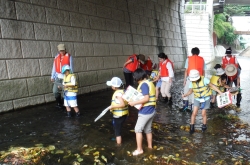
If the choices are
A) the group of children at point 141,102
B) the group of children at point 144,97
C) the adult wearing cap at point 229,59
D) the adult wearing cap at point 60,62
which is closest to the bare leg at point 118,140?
the group of children at point 144,97

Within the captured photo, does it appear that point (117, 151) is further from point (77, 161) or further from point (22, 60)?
point (22, 60)

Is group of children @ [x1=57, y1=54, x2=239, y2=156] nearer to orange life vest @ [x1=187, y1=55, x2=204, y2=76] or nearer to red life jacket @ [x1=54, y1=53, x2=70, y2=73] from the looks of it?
red life jacket @ [x1=54, y1=53, x2=70, y2=73]

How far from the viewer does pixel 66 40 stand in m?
9.89

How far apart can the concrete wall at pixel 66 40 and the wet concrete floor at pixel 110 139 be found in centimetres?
93

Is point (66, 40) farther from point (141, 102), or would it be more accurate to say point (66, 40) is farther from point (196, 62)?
point (141, 102)

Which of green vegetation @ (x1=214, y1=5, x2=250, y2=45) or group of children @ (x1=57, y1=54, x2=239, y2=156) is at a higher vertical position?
green vegetation @ (x1=214, y1=5, x2=250, y2=45)

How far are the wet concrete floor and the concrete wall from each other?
0.93 metres

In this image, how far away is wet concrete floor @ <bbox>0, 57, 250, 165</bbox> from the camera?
4.61m

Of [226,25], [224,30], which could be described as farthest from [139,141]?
[226,25]

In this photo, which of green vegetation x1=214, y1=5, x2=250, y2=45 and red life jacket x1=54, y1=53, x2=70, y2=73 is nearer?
red life jacket x1=54, y1=53, x2=70, y2=73

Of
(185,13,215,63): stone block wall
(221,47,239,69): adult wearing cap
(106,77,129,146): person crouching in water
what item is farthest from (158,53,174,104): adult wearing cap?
(185,13,215,63): stone block wall

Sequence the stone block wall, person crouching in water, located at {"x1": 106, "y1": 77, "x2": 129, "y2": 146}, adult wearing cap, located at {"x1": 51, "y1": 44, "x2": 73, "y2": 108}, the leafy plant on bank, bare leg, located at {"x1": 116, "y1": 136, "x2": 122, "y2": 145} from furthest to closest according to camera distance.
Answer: the leafy plant on bank, the stone block wall, adult wearing cap, located at {"x1": 51, "y1": 44, "x2": 73, "y2": 108}, bare leg, located at {"x1": 116, "y1": 136, "x2": 122, "y2": 145}, person crouching in water, located at {"x1": 106, "y1": 77, "x2": 129, "y2": 146}

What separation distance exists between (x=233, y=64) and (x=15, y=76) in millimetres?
7010

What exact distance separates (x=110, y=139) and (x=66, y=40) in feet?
17.8
